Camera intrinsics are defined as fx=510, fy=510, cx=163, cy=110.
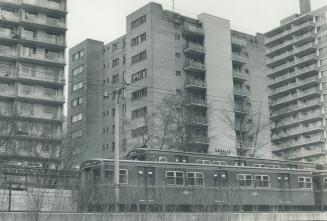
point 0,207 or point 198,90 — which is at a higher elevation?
point 198,90

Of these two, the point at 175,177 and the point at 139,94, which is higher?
the point at 139,94

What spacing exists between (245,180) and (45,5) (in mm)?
48666

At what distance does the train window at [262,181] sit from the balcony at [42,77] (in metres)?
38.8

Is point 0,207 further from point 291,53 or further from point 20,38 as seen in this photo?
point 291,53

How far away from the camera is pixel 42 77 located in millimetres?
74125

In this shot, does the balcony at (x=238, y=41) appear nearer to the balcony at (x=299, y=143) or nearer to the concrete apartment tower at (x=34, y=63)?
the balcony at (x=299, y=143)

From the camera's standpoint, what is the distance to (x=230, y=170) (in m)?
39.8

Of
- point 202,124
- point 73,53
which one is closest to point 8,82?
point 202,124

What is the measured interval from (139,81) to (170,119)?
20310mm

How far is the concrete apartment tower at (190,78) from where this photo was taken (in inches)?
3145

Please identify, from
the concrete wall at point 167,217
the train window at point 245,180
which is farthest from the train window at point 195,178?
the concrete wall at point 167,217

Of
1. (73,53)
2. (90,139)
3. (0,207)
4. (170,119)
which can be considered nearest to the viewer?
(0,207)

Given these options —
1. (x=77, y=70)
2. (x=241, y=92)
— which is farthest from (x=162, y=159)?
(x=77, y=70)

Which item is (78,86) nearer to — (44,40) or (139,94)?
(139,94)
